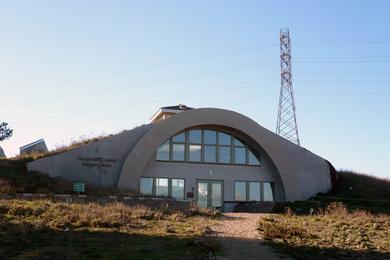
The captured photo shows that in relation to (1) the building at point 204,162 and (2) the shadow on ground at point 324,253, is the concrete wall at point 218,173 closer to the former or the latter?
(1) the building at point 204,162

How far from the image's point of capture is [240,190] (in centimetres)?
3781

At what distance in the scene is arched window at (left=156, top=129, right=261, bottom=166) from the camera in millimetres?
36594

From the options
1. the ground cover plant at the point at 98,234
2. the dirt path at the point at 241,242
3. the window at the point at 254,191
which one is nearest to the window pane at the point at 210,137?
the window at the point at 254,191

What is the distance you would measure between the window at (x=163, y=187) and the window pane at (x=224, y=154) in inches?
131

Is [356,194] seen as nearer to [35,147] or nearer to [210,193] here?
[210,193]

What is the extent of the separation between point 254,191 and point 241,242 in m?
25.2

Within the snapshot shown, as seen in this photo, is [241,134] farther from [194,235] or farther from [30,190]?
[194,235]

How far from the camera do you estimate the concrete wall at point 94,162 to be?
32.6 meters

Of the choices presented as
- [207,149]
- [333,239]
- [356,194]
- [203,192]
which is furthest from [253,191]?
[333,239]

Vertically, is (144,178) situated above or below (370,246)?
above

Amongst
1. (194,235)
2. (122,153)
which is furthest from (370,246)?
(122,153)

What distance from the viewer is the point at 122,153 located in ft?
114

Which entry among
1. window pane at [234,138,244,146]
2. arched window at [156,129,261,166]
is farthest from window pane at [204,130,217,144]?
window pane at [234,138,244,146]

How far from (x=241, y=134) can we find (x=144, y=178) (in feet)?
25.2
